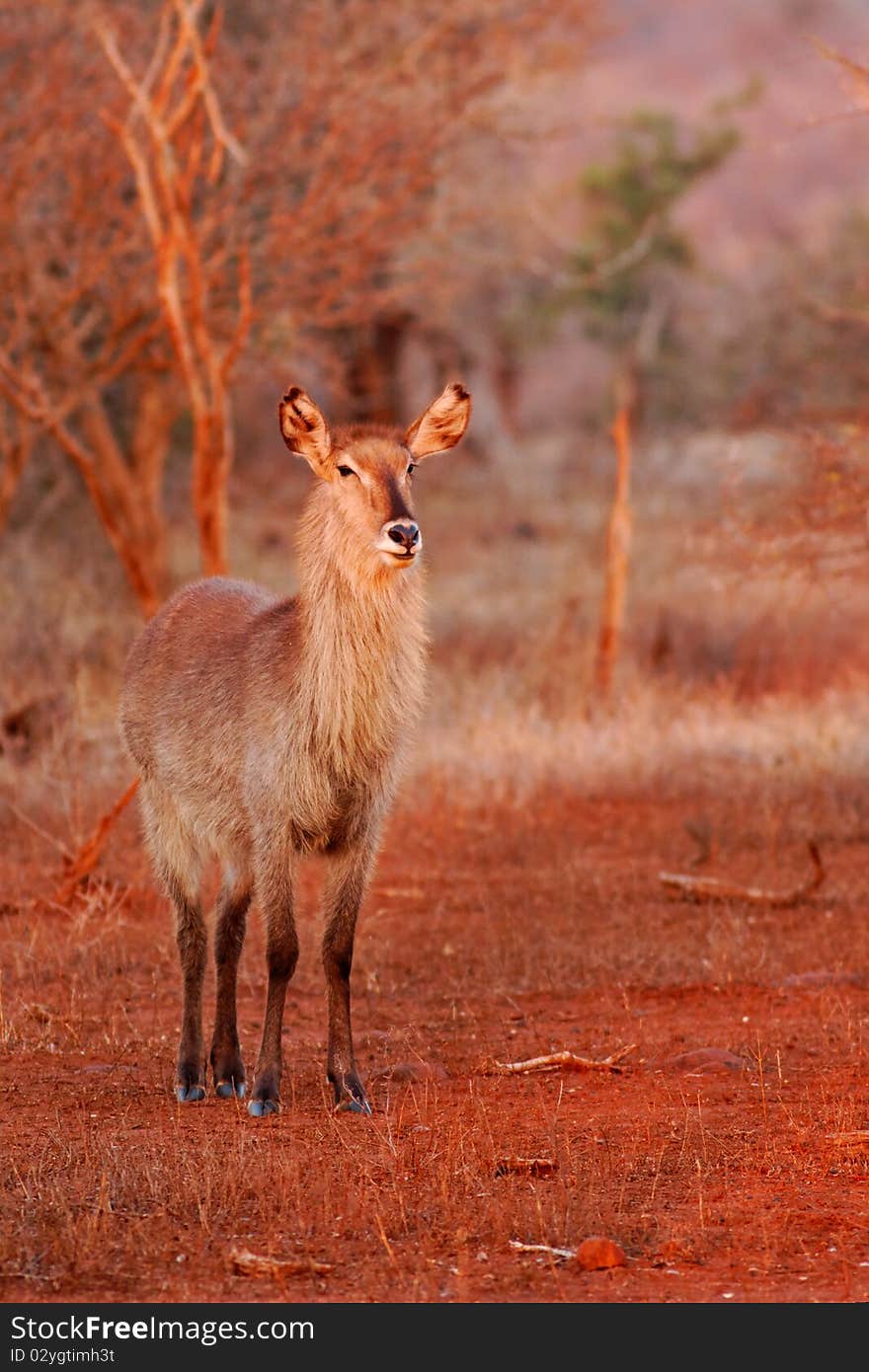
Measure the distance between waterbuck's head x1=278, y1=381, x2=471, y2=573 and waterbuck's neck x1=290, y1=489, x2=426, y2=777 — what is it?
0.02 m

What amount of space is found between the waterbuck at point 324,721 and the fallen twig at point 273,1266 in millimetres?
1547

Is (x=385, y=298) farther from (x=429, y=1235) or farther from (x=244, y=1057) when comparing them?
(x=429, y=1235)

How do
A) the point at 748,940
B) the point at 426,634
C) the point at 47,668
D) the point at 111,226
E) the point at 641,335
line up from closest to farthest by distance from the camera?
the point at 426,634 < the point at 748,940 < the point at 47,668 < the point at 111,226 < the point at 641,335

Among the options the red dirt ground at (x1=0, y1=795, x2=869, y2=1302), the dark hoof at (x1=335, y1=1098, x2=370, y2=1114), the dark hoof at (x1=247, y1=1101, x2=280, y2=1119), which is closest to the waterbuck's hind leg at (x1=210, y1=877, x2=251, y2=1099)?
the red dirt ground at (x1=0, y1=795, x2=869, y2=1302)

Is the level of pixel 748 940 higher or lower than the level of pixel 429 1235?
lower

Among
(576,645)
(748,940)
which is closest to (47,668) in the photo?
(576,645)

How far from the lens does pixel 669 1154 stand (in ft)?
18.0

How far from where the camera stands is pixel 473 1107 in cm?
600

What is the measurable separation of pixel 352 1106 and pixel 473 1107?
393mm

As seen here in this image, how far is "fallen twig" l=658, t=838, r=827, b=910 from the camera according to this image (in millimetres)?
9320

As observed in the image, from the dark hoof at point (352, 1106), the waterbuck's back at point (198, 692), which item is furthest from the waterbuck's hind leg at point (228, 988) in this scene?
the dark hoof at point (352, 1106)

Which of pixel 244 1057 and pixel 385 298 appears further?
pixel 385 298

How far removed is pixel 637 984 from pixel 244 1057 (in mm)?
1839

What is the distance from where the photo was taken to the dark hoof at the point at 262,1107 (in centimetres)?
609
